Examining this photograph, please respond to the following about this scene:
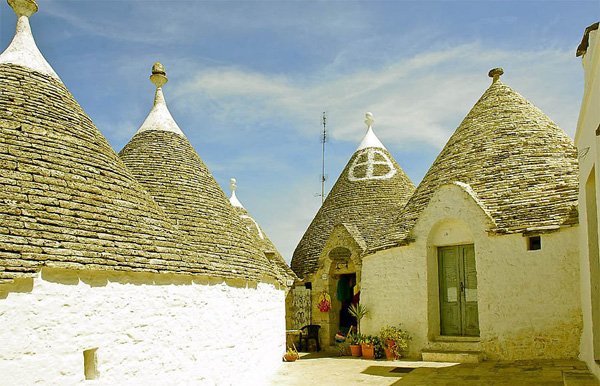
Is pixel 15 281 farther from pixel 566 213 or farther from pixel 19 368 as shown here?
pixel 566 213

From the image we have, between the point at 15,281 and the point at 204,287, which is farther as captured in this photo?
the point at 204,287

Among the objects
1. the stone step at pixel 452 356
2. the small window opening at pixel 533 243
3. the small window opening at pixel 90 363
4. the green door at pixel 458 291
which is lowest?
the stone step at pixel 452 356

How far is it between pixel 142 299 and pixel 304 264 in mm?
11563

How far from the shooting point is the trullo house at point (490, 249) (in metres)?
10.6

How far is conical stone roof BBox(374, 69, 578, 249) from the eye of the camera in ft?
36.8

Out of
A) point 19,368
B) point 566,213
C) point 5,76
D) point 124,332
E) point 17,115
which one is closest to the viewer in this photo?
point 19,368

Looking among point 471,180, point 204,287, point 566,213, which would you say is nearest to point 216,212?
point 204,287

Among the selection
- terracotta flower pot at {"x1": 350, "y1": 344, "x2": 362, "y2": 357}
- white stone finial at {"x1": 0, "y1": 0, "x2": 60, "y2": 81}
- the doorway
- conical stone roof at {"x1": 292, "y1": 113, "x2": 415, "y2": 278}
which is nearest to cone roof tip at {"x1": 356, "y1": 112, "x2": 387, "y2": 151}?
conical stone roof at {"x1": 292, "y1": 113, "x2": 415, "y2": 278}

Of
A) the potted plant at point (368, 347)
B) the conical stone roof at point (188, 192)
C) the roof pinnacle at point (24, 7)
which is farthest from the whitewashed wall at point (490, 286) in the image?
the roof pinnacle at point (24, 7)

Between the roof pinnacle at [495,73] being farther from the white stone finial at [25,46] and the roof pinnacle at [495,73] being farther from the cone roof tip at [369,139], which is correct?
the white stone finial at [25,46]

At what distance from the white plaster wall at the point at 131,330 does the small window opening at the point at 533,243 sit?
5342 millimetres

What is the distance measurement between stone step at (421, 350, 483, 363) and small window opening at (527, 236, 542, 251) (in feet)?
7.33

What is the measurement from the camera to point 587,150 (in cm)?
812

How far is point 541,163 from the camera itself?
1217cm
